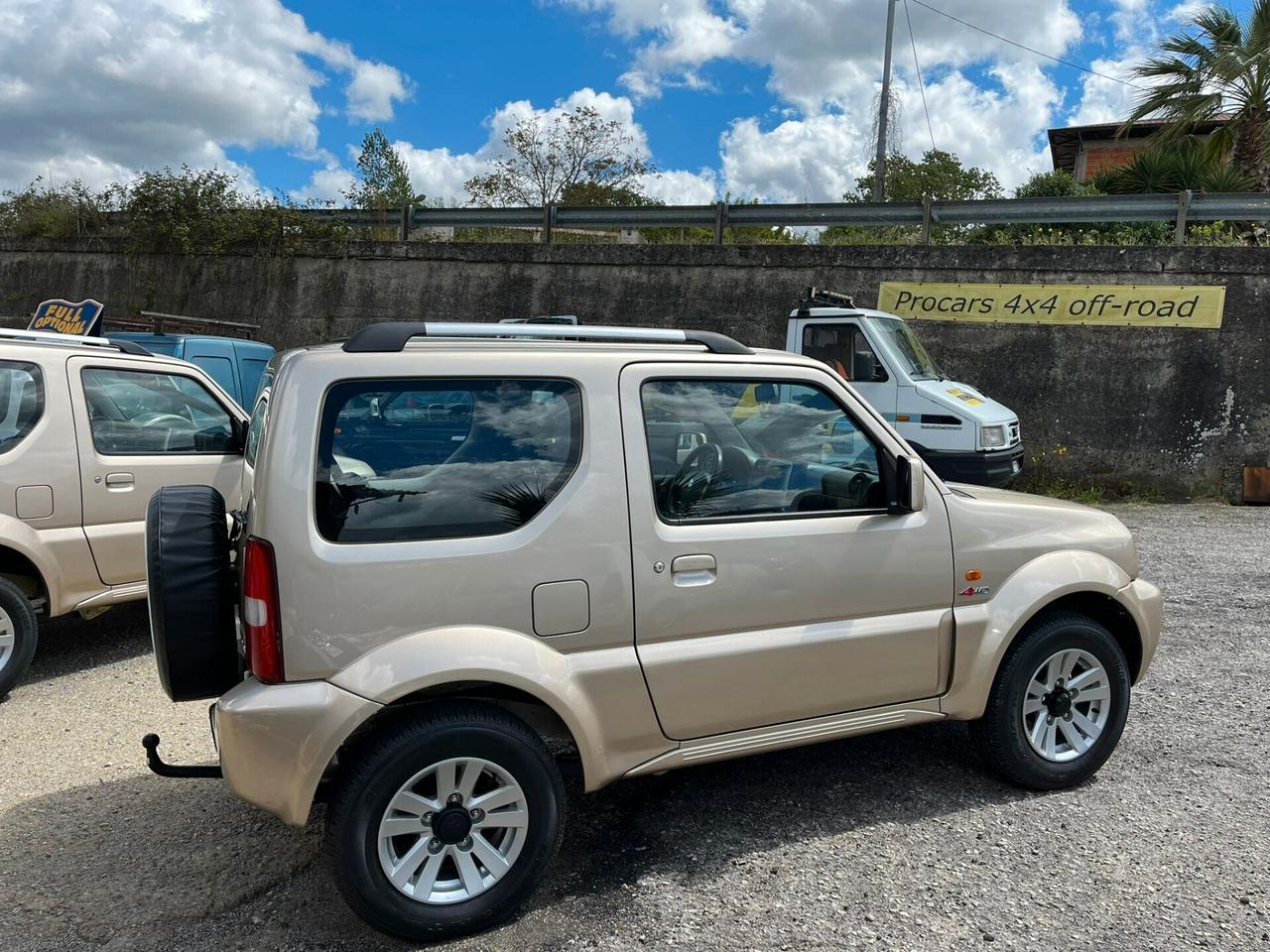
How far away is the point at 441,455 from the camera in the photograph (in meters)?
2.80

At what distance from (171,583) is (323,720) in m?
0.68

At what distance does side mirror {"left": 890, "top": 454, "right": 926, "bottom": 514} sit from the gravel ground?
122cm

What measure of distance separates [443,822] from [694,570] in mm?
1092

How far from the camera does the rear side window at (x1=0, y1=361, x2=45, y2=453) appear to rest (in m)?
4.79

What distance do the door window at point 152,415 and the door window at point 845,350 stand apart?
6065 mm

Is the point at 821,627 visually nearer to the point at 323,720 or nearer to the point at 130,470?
the point at 323,720

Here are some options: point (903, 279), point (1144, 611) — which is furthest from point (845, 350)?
point (1144, 611)

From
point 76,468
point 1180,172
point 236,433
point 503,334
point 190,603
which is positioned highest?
point 1180,172

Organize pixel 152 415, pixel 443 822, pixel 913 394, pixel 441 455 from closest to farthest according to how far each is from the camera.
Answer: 1. pixel 443 822
2. pixel 441 455
3. pixel 152 415
4. pixel 913 394

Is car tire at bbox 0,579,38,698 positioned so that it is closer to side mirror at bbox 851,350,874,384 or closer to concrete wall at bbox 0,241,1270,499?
side mirror at bbox 851,350,874,384

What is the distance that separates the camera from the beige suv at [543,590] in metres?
2.57

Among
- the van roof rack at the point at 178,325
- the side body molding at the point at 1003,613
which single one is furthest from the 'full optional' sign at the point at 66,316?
the side body molding at the point at 1003,613

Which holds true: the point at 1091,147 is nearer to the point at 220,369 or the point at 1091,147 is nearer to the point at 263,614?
the point at 220,369

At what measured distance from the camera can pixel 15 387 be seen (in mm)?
4883
